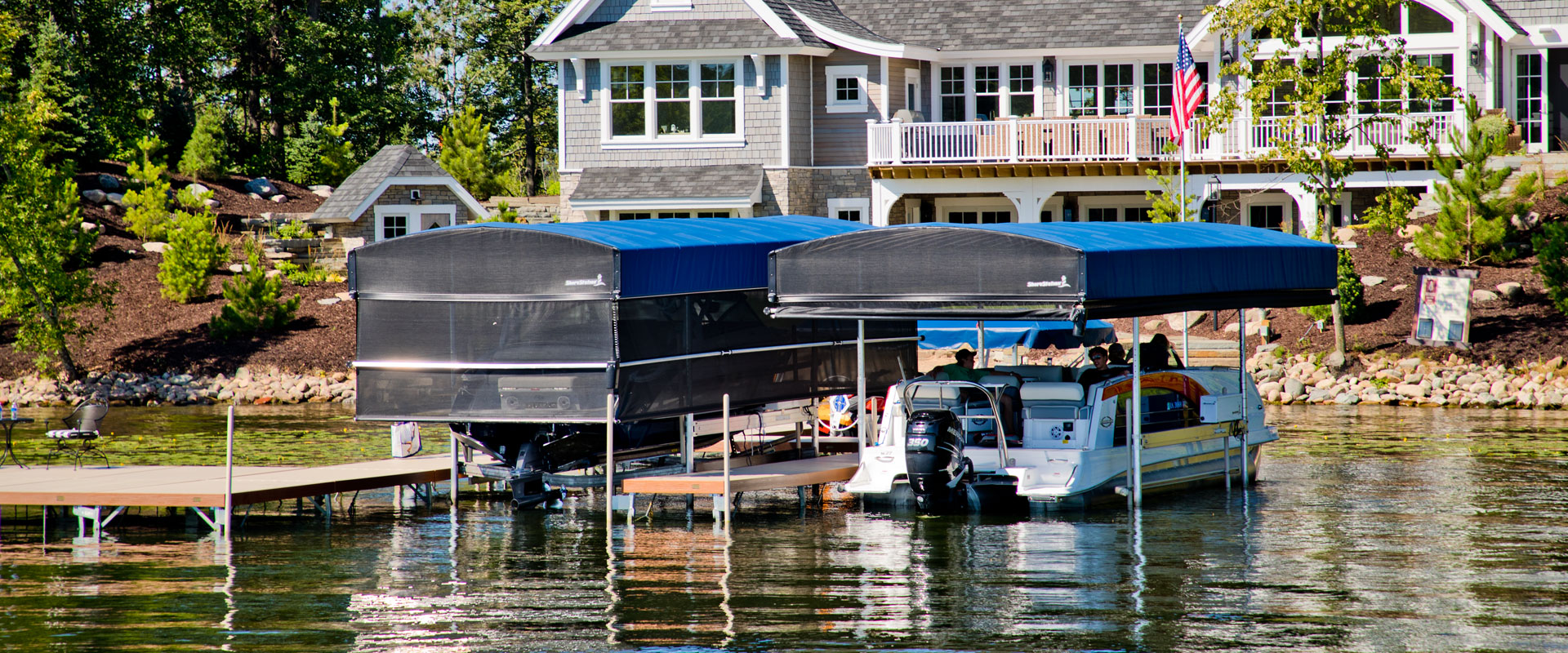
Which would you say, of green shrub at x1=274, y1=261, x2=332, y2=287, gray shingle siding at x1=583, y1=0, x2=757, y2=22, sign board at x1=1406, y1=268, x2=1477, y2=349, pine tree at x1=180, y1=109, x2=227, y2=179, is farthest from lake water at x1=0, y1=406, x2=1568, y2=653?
pine tree at x1=180, y1=109, x2=227, y2=179

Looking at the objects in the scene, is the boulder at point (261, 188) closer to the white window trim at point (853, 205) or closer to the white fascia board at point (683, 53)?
the white fascia board at point (683, 53)

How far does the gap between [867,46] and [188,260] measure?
1760cm

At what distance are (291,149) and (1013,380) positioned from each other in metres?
41.3

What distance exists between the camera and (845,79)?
40.4 meters

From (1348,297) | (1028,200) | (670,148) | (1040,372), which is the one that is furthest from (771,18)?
(1040,372)

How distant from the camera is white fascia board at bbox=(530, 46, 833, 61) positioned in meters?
38.9

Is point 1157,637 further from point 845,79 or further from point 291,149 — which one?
point 291,149

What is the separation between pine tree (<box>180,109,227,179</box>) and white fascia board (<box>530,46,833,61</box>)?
16.8 m

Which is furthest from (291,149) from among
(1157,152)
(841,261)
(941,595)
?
(941,595)

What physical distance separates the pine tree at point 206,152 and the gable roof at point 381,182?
740cm

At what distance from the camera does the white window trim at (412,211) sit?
4541cm

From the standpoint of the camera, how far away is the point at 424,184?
45844mm

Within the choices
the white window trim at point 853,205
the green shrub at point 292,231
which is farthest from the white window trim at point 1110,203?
the green shrub at point 292,231

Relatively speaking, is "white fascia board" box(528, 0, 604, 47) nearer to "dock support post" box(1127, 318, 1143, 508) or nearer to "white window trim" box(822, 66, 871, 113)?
"white window trim" box(822, 66, 871, 113)
